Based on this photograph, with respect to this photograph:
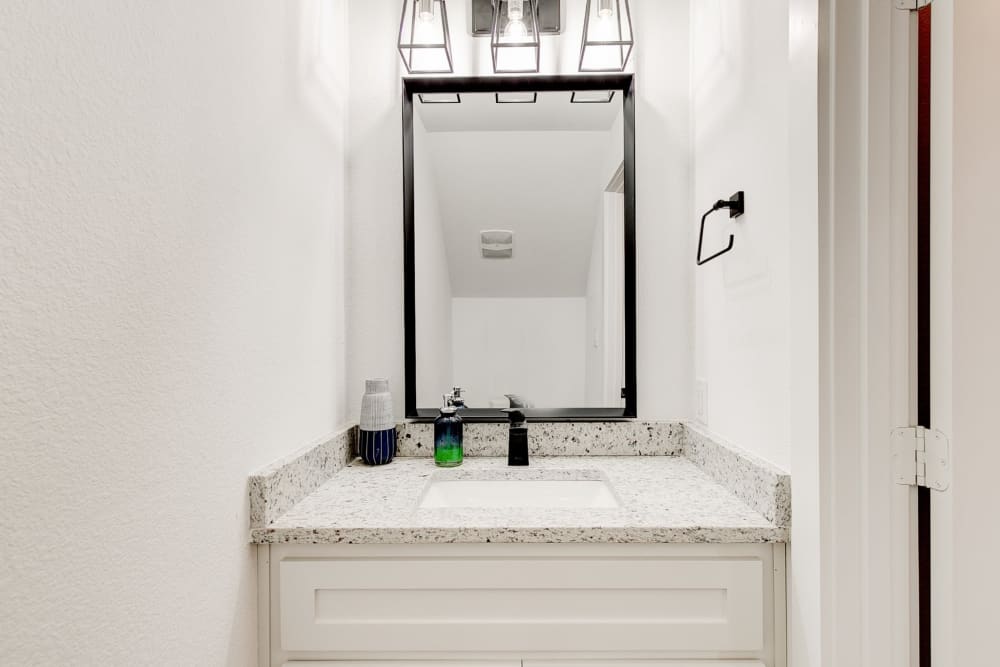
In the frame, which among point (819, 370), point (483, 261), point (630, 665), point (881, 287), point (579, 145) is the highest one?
point (579, 145)

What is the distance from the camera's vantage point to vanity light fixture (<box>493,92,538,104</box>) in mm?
1576

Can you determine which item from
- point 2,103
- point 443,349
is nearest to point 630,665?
point 443,349

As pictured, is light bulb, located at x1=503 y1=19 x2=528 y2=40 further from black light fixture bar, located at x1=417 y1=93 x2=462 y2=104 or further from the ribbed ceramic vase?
the ribbed ceramic vase

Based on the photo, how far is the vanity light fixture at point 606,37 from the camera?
1496mm

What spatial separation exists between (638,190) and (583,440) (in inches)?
27.8

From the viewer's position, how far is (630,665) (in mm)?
997

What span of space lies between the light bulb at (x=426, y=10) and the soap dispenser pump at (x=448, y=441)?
103 cm

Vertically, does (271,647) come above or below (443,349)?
below

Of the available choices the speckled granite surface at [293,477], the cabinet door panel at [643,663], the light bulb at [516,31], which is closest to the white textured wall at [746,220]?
the cabinet door panel at [643,663]

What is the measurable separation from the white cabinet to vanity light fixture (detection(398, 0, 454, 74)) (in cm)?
123

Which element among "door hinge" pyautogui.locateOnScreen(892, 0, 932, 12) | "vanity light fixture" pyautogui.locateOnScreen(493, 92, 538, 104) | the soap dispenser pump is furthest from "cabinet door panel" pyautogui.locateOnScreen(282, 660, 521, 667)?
"vanity light fixture" pyautogui.locateOnScreen(493, 92, 538, 104)

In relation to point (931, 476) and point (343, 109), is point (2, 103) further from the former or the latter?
point (931, 476)

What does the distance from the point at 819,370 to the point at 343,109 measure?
1.31 m

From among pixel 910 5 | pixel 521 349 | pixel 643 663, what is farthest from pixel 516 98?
pixel 643 663
